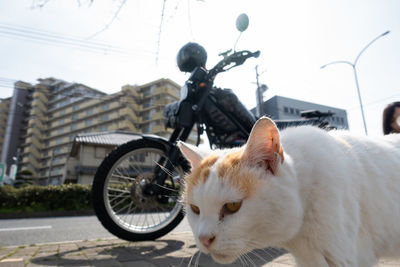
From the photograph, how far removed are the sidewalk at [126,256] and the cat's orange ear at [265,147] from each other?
797mm

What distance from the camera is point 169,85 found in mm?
46156

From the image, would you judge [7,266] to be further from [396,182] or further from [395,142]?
[395,142]

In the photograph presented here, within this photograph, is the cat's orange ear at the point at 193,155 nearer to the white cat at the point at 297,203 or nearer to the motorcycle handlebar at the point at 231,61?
the white cat at the point at 297,203

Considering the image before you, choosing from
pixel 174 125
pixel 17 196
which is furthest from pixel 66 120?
pixel 174 125

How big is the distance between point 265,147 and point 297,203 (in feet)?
0.88

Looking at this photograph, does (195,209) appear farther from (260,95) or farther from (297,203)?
(260,95)

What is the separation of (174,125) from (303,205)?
7.57 feet

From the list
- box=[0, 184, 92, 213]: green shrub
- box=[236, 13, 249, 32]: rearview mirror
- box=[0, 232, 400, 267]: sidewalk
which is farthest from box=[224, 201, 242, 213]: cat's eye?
box=[0, 184, 92, 213]: green shrub

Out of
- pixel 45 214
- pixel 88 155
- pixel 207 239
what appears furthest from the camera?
pixel 88 155

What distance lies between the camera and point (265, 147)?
1.15m

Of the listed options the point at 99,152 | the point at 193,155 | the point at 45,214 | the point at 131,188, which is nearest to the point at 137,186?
the point at 131,188

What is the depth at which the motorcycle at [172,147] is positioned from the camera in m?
2.77

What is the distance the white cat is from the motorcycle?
1591 millimetres

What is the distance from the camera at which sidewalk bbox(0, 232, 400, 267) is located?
1.93 metres
